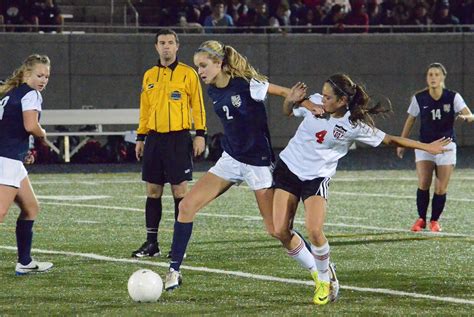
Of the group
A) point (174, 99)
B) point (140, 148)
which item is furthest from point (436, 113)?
point (140, 148)

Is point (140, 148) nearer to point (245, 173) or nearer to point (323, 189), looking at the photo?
point (245, 173)

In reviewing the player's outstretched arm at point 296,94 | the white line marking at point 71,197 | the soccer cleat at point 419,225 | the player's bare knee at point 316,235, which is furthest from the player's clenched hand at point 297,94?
the white line marking at point 71,197

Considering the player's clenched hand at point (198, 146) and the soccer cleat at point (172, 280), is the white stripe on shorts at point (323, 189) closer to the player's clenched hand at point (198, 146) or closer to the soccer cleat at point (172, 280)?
the soccer cleat at point (172, 280)

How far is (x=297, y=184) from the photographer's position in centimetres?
932

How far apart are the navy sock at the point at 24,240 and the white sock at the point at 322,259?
8.95ft

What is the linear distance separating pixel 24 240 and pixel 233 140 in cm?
216

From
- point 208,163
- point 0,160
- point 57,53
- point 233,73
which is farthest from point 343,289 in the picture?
point 57,53

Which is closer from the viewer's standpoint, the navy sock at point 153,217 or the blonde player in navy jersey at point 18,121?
the blonde player in navy jersey at point 18,121

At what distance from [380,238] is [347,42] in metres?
15.5

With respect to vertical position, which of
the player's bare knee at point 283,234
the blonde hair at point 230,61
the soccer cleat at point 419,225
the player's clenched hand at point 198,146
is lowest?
the soccer cleat at point 419,225

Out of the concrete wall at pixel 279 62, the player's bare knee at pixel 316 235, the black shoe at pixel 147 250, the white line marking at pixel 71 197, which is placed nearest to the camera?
the player's bare knee at pixel 316 235

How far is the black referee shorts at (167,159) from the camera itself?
1174cm

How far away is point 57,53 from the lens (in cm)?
2681

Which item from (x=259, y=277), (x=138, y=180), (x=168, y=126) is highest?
(x=168, y=126)
